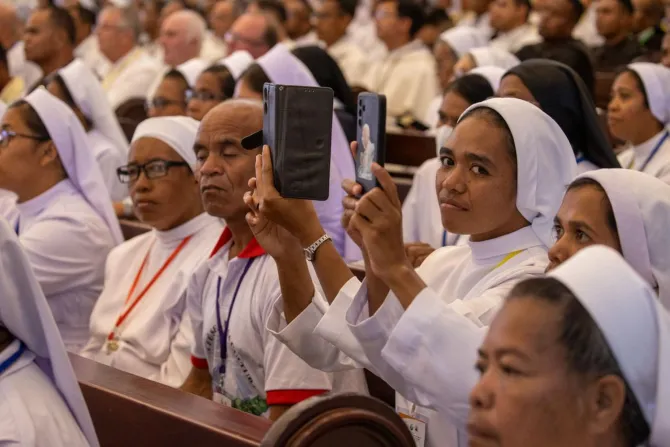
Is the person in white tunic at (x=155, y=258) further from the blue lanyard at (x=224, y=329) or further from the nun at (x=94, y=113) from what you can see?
the nun at (x=94, y=113)

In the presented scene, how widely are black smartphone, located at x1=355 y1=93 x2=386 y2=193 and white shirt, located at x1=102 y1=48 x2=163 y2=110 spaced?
8.39 metres

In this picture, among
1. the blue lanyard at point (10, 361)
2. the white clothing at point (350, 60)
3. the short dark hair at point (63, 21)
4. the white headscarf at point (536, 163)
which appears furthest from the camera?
the white clothing at point (350, 60)

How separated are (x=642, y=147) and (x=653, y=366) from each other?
439cm

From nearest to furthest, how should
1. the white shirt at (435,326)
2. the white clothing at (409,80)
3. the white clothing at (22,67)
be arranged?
the white shirt at (435,326)
the white clothing at (22,67)
the white clothing at (409,80)

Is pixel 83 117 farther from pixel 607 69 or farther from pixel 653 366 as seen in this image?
pixel 653 366

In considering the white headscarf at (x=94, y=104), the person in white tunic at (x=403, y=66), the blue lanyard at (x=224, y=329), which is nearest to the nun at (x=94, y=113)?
the white headscarf at (x=94, y=104)

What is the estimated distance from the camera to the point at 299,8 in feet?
41.4

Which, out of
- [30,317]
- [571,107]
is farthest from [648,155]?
[30,317]

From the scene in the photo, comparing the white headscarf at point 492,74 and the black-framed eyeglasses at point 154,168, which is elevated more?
the white headscarf at point 492,74

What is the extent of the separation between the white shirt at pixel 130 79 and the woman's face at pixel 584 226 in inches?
334

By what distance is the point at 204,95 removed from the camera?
6602mm

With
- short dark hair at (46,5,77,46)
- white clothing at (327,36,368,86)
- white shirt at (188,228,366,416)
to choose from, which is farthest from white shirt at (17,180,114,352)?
white clothing at (327,36,368,86)

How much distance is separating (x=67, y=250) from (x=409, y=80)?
640cm

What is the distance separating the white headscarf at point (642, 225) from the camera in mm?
2520
